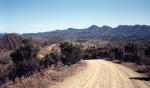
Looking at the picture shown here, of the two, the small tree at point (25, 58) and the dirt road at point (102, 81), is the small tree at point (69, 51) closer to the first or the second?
the small tree at point (25, 58)

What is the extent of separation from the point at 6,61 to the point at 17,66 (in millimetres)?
44500

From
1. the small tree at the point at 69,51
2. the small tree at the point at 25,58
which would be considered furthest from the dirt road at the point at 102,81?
the small tree at the point at 69,51

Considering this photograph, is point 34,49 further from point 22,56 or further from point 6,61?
point 6,61

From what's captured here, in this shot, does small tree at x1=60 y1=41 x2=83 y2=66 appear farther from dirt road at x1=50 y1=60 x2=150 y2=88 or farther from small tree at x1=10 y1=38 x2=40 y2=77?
dirt road at x1=50 y1=60 x2=150 y2=88

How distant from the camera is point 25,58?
191 feet

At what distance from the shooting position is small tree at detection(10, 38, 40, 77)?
57375 mm

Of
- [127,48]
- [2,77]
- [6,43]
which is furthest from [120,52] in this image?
[6,43]

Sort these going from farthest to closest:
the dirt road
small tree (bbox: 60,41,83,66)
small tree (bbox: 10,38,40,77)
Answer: small tree (bbox: 60,41,83,66), small tree (bbox: 10,38,40,77), the dirt road

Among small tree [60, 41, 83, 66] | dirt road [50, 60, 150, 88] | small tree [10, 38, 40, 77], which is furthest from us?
small tree [60, 41, 83, 66]

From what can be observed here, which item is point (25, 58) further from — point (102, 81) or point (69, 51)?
point (102, 81)

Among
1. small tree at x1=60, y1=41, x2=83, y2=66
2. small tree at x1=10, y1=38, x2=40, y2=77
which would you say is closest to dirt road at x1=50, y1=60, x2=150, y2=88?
small tree at x1=10, y1=38, x2=40, y2=77

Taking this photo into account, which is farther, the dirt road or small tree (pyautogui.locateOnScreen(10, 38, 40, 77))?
small tree (pyautogui.locateOnScreen(10, 38, 40, 77))

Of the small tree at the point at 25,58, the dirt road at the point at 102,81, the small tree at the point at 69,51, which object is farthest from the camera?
the small tree at the point at 69,51

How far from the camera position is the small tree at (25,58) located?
57.4m
